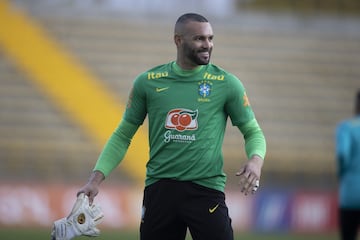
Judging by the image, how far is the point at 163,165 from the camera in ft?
18.8

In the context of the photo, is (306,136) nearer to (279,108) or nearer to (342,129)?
(279,108)

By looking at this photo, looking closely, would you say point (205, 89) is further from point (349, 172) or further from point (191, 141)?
point (349, 172)

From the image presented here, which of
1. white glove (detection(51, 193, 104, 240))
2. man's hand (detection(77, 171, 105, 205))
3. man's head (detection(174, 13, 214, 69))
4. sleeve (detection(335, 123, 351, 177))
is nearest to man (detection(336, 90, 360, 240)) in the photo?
sleeve (detection(335, 123, 351, 177))

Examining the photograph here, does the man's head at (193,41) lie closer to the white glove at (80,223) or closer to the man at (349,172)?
the white glove at (80,223)

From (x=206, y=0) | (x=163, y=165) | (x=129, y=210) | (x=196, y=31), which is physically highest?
(x=206, y=0)

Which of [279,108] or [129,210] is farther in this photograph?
[279,108]

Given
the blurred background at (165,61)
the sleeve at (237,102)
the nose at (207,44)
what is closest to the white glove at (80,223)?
the sleeve at (237,102)

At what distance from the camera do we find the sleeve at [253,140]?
5.66 m

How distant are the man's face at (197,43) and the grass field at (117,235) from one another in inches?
272

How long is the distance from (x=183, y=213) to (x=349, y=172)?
12.4ft

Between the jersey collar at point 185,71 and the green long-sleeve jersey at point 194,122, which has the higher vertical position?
the jersey collar at point 185,71

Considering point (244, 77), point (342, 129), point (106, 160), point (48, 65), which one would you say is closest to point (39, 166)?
point (48, 65)

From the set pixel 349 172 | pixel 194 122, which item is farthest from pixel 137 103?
pixel 349 172

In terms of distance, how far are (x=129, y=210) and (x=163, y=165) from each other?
11085 mm
